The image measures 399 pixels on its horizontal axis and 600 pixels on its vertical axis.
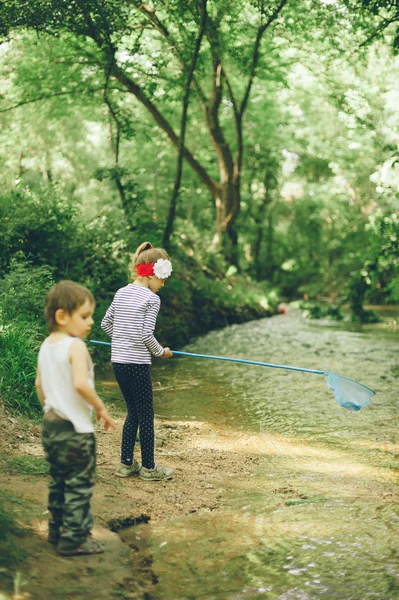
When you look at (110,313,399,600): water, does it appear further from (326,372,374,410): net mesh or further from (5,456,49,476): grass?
(5,456,49,476): grass

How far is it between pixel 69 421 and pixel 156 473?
1677 mm

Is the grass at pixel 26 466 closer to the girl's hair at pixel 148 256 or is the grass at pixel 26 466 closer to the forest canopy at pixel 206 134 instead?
the girl's hair at pixel 148 256

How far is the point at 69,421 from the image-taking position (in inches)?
147

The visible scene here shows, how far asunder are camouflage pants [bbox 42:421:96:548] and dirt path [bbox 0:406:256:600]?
0.15 meters

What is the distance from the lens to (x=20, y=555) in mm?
3561

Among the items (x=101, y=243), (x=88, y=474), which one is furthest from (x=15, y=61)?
(x=88, y=474)

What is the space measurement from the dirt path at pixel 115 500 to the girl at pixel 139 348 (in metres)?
0.19

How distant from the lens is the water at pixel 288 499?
12.0 feet

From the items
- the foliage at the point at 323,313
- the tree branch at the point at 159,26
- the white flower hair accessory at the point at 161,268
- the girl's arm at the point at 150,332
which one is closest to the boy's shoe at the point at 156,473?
the girl's arm at the point at 150,332

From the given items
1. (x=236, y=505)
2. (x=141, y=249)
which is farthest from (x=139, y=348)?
(x=236, y=505)

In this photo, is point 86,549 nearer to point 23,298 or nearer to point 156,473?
point 156,473

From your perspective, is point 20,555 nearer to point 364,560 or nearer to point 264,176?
point 364,560

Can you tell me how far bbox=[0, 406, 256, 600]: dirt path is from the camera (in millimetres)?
3426

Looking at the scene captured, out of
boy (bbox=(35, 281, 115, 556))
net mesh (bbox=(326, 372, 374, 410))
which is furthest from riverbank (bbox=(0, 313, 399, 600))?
net mesh (bbox=(326, 372, 374, 410))
